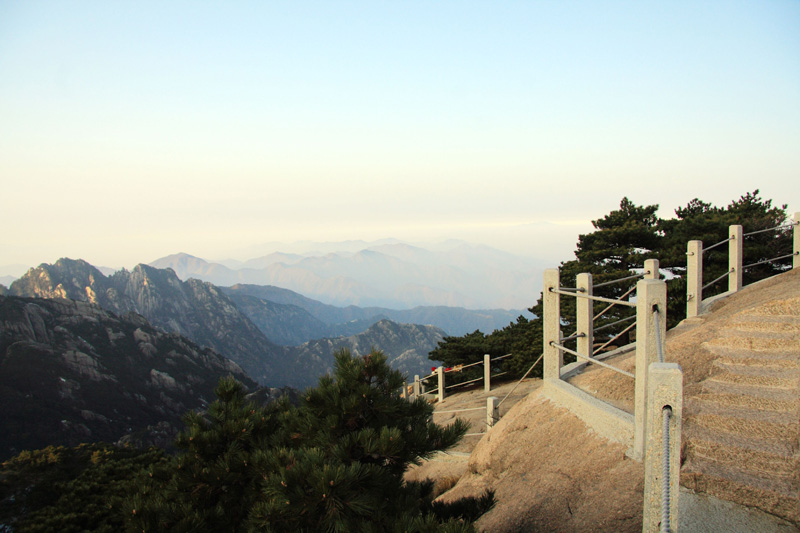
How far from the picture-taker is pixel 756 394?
4.50 metres

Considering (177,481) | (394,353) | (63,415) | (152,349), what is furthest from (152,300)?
(177,481)

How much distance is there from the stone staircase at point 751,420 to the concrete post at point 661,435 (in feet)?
5.02

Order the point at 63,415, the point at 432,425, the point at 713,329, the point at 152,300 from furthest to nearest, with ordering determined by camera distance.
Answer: the point at 152,300 < the point at 63,415 < the point at 713,329 < the point at 432,425

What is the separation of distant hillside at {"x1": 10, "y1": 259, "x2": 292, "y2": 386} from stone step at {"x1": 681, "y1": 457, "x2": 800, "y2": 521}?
13433 centimetres

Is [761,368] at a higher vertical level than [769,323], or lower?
lower

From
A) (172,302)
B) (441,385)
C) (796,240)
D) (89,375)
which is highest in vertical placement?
(796,240)

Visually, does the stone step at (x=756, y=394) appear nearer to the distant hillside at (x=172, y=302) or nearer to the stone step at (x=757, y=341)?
the stone step at (x=757, y=341)

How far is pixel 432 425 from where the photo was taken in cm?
402

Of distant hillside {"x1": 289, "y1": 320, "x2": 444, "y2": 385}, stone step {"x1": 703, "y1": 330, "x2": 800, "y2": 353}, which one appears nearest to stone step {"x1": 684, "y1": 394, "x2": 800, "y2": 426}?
stone step {"x1": 703, "y1": 330, "x2": 800, "y2": 353}

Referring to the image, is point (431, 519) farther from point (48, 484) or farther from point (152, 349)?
point (152, 349)

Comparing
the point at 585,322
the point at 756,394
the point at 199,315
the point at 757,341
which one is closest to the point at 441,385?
the point at 585,322

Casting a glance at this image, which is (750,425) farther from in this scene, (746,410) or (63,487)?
(63,487)

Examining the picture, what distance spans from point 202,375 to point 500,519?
270 ft

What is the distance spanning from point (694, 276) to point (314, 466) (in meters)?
7.80
